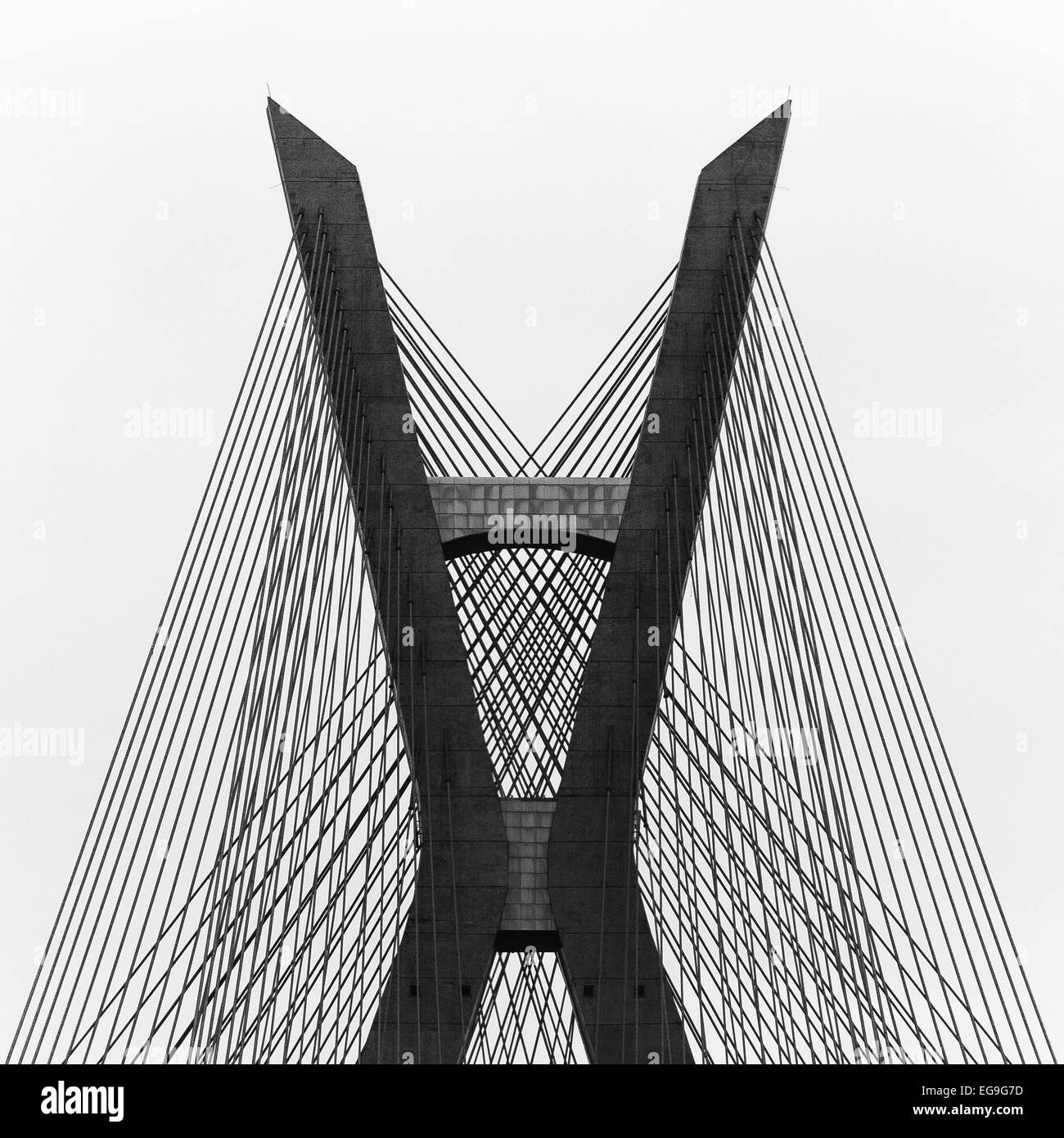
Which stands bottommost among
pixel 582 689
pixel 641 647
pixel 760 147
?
pixel 582 689

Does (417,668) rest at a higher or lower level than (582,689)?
higher

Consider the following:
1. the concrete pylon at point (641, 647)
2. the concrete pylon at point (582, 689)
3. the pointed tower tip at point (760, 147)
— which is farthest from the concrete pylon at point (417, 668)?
the pointed tower tip at point (760, 147)

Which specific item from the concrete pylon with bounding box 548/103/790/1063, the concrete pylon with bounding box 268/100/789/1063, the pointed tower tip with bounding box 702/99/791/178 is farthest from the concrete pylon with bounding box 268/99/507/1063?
the pointed tower tip with bounding box 702/99/791/178

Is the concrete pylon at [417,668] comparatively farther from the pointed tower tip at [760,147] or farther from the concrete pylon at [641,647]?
the pointed tower tip at [760,147]

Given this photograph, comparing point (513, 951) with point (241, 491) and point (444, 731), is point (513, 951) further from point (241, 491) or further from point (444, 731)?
point (241, 491)

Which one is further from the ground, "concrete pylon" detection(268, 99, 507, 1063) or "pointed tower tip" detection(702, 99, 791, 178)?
"pointed tower tip" detection(702, 99, 791, 178)

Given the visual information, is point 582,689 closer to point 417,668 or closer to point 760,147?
point 417,668

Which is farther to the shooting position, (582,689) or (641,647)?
(582,689)

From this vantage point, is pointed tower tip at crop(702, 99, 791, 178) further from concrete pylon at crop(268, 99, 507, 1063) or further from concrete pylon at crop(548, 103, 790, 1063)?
concrete pylon at crop(268, 99, 507, 1063)

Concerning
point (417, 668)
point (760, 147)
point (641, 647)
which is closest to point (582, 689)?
point (641, 647)
